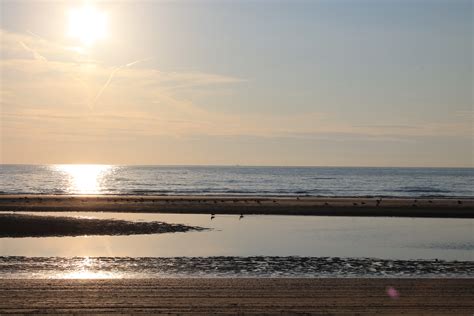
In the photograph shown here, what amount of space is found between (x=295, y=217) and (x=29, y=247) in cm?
2296

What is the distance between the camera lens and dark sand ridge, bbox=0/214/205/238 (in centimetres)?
3454

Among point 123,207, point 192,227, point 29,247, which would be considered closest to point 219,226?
point 192,227

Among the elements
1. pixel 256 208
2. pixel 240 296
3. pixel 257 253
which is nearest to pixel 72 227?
pixel 257 253

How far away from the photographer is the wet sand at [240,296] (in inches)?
619

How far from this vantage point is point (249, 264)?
23578 millimetres

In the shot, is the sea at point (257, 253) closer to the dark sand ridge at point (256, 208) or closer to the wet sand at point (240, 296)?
the wet sand at point (240, 296)

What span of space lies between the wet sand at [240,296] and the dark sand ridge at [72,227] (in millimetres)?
15789

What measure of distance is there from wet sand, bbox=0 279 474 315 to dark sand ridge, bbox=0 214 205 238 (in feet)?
51.8

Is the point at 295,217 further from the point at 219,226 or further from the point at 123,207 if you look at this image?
the point at 123,207

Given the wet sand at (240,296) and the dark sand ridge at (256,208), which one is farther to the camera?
the dark sand ridge at (256,208)

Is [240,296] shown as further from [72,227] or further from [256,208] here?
[256,208]

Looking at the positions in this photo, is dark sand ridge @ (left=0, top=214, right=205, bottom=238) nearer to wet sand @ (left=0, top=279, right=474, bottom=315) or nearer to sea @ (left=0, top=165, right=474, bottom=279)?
sea @ (left=0, top=165, right=474, bottom=279)

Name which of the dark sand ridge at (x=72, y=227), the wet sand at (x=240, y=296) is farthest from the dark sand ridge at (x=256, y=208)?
the wet sand at (x=240, y=296)

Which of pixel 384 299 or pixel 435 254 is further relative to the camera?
pixel 435 254
